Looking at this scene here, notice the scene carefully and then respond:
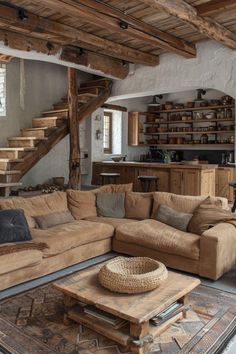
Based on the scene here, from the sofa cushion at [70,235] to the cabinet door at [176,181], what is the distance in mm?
3204

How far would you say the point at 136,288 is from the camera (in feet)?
8.13

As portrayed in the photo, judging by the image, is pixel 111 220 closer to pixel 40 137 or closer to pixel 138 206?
pixel 138 206

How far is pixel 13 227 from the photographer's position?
145 inches

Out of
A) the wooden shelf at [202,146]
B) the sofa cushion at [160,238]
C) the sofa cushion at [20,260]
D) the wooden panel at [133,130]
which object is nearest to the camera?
the sofa cushion at [20,260]

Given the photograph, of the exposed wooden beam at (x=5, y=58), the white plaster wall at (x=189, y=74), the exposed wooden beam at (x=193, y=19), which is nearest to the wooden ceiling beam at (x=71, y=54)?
the white plaster wall at (x=189, y=74)

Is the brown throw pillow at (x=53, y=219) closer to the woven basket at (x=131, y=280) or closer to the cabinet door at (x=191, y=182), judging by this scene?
the woven basket at (x=131, y=280)

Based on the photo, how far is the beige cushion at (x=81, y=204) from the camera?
15.9 ft

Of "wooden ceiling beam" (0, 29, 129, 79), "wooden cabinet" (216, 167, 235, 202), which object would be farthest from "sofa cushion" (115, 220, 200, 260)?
"wooden cabinet" (216, 167, 235, 202)

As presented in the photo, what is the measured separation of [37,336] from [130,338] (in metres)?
A: 0.73

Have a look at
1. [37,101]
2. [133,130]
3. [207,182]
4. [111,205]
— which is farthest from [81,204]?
[133,130]

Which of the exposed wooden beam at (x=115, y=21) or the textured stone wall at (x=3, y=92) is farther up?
the exposed wooden beam at (x=115, y=21)

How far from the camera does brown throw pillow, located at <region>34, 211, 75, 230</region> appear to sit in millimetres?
4262

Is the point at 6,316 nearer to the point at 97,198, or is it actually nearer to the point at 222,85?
the point at 97,198

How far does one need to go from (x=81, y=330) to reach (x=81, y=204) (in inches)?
95.6
